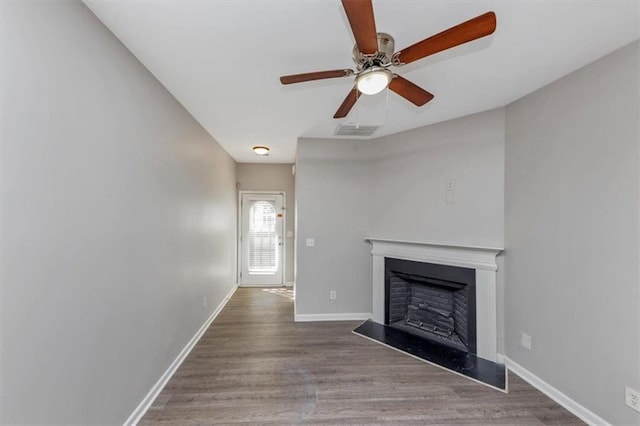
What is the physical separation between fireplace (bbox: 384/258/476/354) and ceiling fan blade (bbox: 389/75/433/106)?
6.51ft

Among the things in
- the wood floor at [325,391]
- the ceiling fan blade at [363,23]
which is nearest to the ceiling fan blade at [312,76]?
the ceiling fan blade at [363,23]

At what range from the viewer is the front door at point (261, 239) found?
548cm

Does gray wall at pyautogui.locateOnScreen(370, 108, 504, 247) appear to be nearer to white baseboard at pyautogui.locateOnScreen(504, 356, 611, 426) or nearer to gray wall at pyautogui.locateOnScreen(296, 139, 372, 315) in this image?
gray wall at pyautogui.locateOnScreen(296, 139, 372, 315)

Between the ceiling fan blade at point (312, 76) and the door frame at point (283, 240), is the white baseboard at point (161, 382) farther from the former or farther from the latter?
the ceiling fan blade at point (312, 76)

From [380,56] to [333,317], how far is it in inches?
127

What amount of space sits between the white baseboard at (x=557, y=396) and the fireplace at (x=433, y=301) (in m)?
0.38

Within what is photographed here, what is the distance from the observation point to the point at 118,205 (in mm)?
1625

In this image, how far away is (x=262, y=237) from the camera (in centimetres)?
550

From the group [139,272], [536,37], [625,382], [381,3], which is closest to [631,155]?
[536,37]

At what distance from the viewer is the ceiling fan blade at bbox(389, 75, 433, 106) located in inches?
61.5

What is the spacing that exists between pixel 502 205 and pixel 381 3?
7.28 feet

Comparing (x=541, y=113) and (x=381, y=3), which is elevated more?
(x=381, y=3)

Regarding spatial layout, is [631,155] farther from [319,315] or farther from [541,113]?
[319,315]

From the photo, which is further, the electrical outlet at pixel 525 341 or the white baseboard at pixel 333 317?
the white baseboard at pixel 333 317
